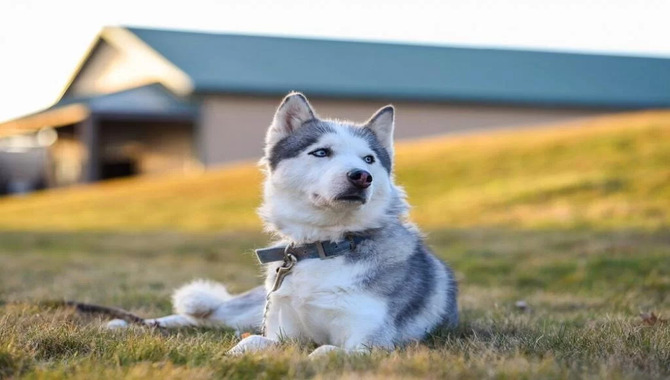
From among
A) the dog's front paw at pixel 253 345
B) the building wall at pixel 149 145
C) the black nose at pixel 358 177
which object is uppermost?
the black nose at pixel 358 177

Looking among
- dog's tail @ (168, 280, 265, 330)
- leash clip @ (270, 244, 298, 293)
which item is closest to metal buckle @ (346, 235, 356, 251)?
leash clip @ (270, 244, 298, 293)

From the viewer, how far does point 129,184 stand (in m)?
30.1

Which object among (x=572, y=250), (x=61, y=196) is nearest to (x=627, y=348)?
(x=572, y=250)

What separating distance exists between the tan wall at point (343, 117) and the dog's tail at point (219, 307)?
1022 inches

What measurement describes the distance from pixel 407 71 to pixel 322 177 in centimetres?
3254

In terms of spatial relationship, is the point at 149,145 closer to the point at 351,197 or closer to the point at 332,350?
the point at 351,197

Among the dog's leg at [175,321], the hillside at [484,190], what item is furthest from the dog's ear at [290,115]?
the hillside at [484,190]

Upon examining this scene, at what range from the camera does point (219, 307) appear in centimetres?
627

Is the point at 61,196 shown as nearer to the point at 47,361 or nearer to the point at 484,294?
the point at 484,294

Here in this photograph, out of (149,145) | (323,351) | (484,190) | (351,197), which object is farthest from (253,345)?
(149,145)

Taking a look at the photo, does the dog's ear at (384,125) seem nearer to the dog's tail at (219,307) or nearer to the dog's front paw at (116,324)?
the dog's tail at (219,307)

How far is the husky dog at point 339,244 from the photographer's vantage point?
480 cm

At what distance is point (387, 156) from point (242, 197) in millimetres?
19195

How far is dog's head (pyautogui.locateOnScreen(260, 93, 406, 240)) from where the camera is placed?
478 cm
